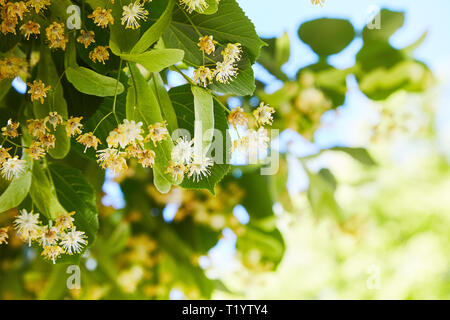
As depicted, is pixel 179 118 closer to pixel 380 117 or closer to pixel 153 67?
pixel 153 67

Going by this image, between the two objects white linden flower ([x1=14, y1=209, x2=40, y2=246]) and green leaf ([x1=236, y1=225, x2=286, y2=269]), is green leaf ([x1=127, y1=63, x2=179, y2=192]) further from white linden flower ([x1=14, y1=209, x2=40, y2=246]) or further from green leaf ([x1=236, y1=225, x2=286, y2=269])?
green leaf ([x1=236, y1=225, x2=286, y2=269])

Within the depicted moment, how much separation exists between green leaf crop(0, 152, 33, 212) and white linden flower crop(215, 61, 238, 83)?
22 cm

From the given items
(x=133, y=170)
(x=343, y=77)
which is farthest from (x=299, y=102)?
(x=133, y=170)

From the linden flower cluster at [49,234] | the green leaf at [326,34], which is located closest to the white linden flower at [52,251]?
the linden flower cluster at [49,234]

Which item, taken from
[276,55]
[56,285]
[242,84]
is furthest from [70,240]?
[276,55]

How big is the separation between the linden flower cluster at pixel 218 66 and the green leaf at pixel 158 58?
4 centimetres

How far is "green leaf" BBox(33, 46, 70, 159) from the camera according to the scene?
0.45 m

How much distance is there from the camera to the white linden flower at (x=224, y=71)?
41cm

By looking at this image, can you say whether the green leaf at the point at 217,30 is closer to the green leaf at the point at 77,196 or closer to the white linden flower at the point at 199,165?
the white linden flower at the point at 199,165

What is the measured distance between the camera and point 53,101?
1.45 ft

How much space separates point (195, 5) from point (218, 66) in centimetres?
6

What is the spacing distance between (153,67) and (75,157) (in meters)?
0.38
